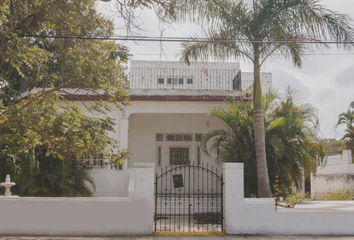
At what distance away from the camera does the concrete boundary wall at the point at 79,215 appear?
28.3ft

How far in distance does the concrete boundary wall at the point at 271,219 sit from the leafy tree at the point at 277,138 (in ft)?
7.12

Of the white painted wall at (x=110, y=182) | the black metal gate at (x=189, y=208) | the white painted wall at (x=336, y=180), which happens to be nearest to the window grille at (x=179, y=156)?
the black metal gate at (x=189, y=208)

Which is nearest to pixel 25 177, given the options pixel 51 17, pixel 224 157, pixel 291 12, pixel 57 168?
pixel 57 168

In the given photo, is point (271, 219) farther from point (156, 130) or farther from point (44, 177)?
point (156, 130)

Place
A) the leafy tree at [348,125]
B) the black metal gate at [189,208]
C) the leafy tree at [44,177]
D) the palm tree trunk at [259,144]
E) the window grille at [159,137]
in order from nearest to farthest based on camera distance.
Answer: the black metal gate at [189,208]
the palm tree trunk at [259,144]
the leafy tree at [44,177]
the window grille at [159,137]
the leafy tree at [348,125]

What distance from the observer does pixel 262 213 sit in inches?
349

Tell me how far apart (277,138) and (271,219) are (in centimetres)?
301

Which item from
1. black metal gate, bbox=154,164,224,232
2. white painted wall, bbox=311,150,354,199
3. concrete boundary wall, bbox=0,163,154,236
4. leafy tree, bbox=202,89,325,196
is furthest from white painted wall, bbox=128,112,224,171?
white painted wall, bbox=311,150,354,199

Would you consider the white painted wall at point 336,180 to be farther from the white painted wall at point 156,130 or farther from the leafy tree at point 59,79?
the leafy tree at point 59,79

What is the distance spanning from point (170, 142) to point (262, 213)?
698 cm

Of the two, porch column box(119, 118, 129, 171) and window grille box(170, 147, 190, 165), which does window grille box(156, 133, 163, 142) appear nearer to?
window grille box(170, 147, 190, 165)

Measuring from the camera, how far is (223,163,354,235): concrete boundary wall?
8.84 metres

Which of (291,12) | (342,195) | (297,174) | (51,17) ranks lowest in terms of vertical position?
(342,195)

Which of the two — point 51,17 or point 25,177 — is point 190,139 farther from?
point 51,17
